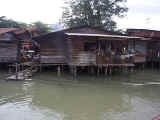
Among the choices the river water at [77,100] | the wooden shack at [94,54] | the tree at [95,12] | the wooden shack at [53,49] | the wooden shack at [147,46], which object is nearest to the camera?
the river water at [77,100]

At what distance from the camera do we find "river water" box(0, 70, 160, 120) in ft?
21.5

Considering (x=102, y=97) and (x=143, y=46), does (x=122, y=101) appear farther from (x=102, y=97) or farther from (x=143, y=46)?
(x=143, y=46)

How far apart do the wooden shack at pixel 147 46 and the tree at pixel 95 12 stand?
7.58m

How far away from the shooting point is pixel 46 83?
454 inches

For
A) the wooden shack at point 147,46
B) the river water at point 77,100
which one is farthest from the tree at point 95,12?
the river water at point 77,100

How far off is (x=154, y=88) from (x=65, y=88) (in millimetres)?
5945

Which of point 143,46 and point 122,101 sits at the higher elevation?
point 143,46

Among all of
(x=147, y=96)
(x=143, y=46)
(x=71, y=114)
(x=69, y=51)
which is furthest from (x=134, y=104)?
(x=143, y=46)

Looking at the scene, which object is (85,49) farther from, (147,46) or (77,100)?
(147,46)

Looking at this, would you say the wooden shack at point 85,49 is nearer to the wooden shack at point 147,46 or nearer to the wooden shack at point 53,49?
the wooden shack at point 53,49

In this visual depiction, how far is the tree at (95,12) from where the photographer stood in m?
24.7

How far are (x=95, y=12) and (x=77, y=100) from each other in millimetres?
19944

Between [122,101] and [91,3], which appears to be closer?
[122,101]

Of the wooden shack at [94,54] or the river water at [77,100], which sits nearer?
the river water at [77,100]
